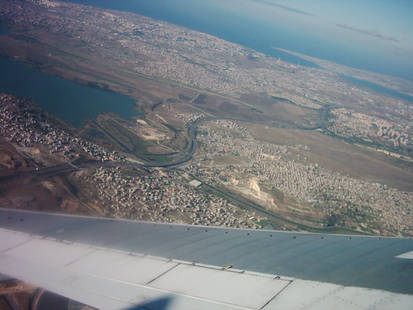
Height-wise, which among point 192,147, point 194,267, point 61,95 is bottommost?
point 192,147

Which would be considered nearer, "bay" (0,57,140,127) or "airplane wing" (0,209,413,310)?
"airplane wing" (0,209,413,310)

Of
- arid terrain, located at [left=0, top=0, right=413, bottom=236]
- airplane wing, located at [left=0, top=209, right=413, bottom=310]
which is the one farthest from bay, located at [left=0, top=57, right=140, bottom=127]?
airplane wing, located at [left=0, top=209, right=413, bottom=310]

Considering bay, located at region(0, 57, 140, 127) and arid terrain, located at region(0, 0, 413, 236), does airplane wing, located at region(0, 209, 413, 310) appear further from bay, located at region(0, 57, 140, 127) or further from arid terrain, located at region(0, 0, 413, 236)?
bay, located at region(0, 57, 140, 127)

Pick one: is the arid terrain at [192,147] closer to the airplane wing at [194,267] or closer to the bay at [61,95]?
the bay at [61,95]

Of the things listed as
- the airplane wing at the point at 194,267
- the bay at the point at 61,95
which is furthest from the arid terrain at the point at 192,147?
the airplane wing at the point at 194,267

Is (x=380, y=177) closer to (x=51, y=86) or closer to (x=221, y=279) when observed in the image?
(x=221, y=279)

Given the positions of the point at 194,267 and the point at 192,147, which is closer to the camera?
the point at 194,267

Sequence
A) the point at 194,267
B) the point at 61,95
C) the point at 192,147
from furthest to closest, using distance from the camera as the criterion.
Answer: the point at 61,95 → the point at 192,147 → the point at 194,267

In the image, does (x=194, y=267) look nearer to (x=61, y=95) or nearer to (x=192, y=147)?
(x=192, y=147)

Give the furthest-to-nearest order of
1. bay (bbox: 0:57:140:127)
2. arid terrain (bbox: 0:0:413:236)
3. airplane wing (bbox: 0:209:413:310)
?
1. bay (bbox: 0:57:140:127)
2. arid terrain (bbox: 0:0:413:236)
3. airplane wing (bbox: 0:209:413:310)

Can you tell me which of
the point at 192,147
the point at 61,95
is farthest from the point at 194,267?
the point at 61,95
